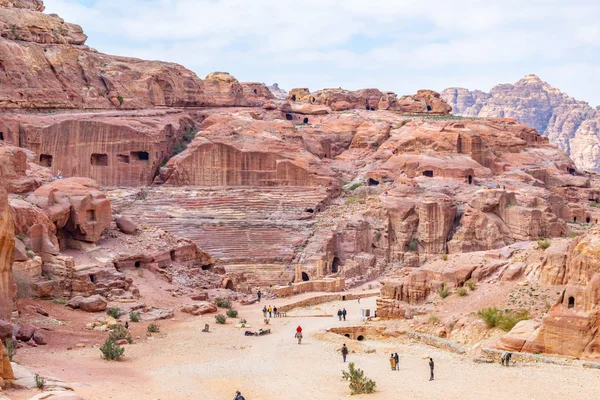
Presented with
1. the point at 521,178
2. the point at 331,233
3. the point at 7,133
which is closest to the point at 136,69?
the point at 7,133

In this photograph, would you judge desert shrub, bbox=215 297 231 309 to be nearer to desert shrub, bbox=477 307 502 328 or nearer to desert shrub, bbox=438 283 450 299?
desert shrub, bbox=438 283 450 299

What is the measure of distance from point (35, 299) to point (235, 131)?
103ft

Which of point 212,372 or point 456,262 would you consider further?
point 456,262

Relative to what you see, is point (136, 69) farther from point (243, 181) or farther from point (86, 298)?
point (86, 298)

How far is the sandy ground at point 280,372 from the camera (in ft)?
66.4

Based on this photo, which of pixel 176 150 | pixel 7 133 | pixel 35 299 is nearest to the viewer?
pixel 35 299

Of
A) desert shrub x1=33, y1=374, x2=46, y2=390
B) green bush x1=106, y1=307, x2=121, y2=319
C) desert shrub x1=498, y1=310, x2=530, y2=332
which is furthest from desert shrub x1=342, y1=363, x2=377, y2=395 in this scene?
green bush x1=106, y1=307, x2=121, y2=319

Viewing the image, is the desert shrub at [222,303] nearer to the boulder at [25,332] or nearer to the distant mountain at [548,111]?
the boulder at [25,332]

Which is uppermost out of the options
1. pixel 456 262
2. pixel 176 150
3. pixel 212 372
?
pixel 176 150

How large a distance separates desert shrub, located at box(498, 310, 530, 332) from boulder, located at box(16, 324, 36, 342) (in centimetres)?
1491

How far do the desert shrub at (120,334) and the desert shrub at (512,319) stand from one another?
40.6 ft

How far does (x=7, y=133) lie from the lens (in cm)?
5656

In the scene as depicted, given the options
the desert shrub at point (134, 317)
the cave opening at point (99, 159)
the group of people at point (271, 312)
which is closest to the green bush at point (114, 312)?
the desert shrub at point (134, 317)

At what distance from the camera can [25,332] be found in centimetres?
2541
